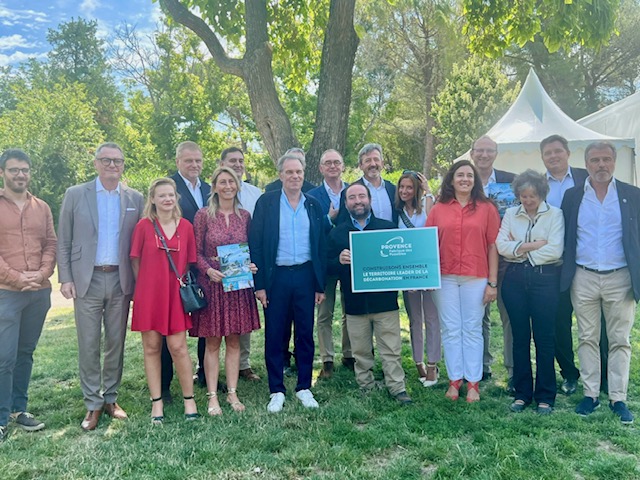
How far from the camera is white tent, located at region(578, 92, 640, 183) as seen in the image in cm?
1623

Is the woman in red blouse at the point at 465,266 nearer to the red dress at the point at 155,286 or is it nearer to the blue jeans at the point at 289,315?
the blue jeans at the point at 289,315

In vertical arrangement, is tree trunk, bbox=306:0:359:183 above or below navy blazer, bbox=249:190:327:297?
above

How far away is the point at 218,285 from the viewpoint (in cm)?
462

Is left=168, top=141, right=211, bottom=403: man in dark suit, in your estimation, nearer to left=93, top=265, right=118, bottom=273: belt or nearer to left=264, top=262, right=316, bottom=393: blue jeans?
left=93, top=265, right=118, bottom=273: belt

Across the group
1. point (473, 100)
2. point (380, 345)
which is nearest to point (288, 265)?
point (380, 345)

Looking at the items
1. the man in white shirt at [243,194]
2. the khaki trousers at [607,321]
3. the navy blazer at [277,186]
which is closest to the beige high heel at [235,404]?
the man in white shirt at [243,194]

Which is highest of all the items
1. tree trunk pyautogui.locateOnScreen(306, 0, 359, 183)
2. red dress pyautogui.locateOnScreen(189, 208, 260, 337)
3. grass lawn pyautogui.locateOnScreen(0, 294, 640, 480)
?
tree trunk pyautogui.locateOnScreen(306, 0, 359, 183)

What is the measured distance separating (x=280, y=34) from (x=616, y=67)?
30.2 meters

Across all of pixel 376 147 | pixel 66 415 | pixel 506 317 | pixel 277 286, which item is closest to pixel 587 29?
pixel 376 147

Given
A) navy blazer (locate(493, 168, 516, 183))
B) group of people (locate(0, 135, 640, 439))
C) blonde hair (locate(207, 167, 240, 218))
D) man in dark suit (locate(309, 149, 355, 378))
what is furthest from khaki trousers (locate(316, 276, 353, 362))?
navy blazer (locate(493, 168, 516, 183))

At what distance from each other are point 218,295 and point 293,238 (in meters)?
0.88

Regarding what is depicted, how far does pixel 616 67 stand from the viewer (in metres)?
31.5

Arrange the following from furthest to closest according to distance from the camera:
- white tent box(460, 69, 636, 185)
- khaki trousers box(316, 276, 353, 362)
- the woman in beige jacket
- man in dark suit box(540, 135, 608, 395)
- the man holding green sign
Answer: white tent box(460, 69, 636, 185) → khaki trousers box(316, 276, 353, 362) → man in dark suit box(540, 135, 608, 395) → the man holding green sign → the woman in beige jacket

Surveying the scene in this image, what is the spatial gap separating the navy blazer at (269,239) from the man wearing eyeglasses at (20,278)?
1.86 meters
